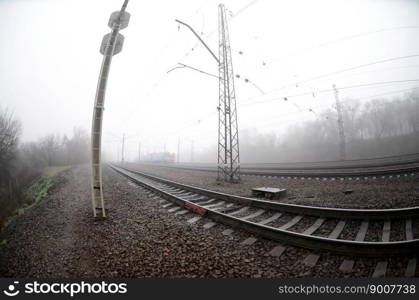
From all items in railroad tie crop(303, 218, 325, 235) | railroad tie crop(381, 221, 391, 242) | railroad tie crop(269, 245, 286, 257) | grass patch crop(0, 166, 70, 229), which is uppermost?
railroad tie crop(381, 221, 391, 242)

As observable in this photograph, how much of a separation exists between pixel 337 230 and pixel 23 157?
206ft

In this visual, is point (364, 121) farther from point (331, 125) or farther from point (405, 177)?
point (405, 177)

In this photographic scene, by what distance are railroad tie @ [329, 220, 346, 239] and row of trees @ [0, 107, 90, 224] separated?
12.4 meters

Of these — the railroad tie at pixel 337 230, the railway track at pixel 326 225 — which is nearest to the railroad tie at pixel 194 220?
the railway track at pixel 326 225

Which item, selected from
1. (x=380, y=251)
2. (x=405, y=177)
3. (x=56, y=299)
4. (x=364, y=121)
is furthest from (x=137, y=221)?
(x=364, y=121)

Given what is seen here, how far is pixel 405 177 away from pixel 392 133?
5154 cm

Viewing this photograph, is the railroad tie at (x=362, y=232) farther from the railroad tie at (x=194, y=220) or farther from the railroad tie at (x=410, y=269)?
the railroad tie at (x=194, y=220)

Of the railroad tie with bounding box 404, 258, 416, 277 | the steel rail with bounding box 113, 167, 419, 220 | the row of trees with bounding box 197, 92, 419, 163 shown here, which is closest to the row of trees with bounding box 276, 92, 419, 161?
the row of trees with bounding box 197, 92, 419, 163

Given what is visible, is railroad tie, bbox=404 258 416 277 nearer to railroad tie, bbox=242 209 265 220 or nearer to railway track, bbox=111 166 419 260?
railway track, bbox=111 166 419 260

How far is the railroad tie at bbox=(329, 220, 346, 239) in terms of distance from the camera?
3.42 meters

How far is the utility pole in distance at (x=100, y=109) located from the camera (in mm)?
5273

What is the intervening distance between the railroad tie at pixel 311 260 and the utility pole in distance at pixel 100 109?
5.42 metres

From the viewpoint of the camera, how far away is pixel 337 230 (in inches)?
143

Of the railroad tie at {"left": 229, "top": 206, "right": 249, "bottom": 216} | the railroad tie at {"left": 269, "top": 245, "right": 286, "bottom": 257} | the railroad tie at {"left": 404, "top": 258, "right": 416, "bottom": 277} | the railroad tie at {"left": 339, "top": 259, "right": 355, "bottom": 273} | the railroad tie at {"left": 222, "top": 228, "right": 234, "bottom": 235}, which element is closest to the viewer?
the railroad tie at {"left": 404, "top": 258, "right": 416, "bottom": 277}
